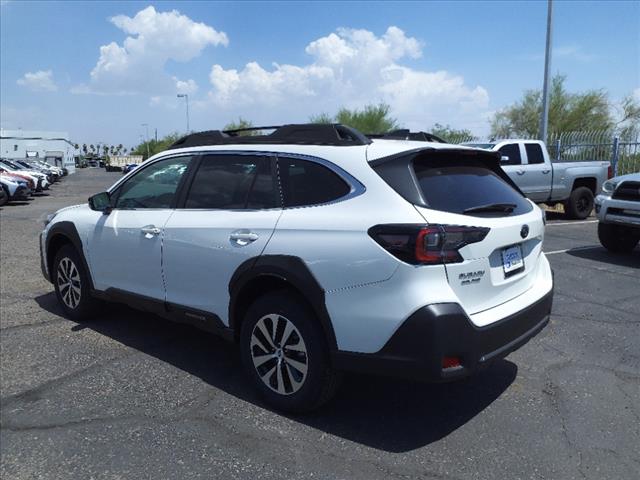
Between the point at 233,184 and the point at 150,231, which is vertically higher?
the point at 233,184

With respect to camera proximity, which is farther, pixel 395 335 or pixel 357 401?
pixel 357 401

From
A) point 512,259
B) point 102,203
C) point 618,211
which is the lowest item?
point 618,211

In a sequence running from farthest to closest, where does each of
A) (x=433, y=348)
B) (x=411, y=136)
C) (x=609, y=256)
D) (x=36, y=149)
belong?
(x=36, y=149), (x=609, y=256), (x=411, y=136), (x=433, y=348)

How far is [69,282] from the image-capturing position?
5.31 m

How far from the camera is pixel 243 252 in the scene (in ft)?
11.5

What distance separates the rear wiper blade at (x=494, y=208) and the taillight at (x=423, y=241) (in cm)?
25

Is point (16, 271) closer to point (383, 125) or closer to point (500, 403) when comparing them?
point (500, 403)

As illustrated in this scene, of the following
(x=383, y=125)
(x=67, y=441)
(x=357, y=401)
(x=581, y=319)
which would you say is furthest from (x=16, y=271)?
(x=383, y=125)

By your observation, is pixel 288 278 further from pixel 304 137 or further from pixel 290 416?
pixel 304 137

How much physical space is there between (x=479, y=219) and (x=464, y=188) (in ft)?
1.01

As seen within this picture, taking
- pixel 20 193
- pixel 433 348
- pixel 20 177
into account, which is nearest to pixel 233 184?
pixel 433 348

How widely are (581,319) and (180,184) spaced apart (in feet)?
13.1

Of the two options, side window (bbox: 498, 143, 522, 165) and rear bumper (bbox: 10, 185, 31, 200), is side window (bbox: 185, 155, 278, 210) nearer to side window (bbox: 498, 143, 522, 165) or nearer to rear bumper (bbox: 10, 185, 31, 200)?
side window (bbox: 498, 143, 522, 165)

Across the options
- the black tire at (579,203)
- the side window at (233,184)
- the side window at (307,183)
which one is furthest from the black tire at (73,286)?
the black tire at (579,203)
